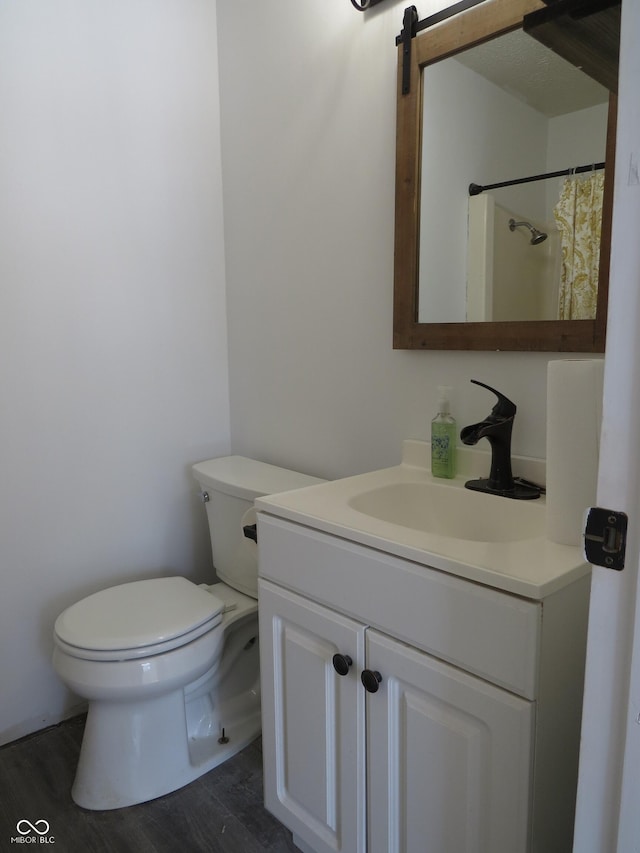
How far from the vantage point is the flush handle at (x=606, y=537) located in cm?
57

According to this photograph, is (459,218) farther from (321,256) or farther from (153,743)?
(153,743)

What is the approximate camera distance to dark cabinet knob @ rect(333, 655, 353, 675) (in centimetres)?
108

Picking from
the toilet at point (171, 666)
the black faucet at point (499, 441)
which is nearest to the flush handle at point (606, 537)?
the black faucet at point (499, 441)

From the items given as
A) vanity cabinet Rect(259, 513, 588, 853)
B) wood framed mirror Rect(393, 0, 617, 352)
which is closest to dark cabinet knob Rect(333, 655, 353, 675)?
vanity cabinet Rect(259, 513, 588, 853)

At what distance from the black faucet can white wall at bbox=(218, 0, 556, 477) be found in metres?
0.07

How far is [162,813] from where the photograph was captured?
1.49 meters

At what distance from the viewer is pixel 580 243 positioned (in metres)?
1.19

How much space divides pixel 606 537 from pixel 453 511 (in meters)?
0.75

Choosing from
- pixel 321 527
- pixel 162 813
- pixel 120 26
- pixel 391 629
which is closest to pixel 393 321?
pixel 321 527

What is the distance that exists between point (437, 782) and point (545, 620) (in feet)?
1.22

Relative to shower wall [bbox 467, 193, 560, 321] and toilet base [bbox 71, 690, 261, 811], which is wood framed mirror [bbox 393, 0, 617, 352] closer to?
shower wall [bbox 467, 193, 560, 321]

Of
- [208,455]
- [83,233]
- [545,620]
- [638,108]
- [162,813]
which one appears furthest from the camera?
[208,455]

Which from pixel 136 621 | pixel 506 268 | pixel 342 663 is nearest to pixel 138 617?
pixel 136 621

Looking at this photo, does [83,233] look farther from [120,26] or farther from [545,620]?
[545,620]
